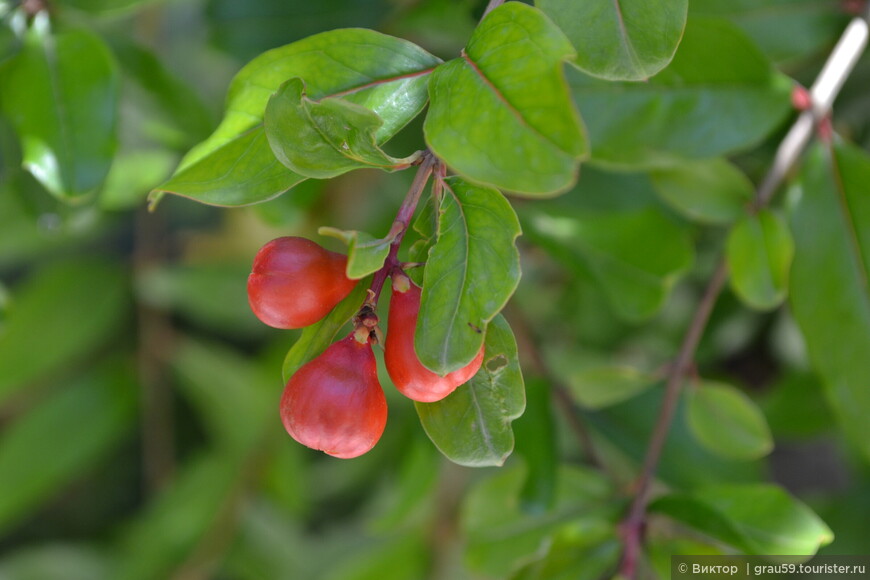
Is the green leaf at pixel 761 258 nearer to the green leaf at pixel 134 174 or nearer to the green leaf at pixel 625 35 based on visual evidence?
the green leaf at pixel 625 35

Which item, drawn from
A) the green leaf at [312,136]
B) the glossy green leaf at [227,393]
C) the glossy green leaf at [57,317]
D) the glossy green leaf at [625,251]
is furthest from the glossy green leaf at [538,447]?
the glossy green leaf at [57,317]

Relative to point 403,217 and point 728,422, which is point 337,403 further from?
point 728,422

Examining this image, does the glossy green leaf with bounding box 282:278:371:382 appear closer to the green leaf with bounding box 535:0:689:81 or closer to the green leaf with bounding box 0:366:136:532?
the green leaf with bounding box 535:0:689:81

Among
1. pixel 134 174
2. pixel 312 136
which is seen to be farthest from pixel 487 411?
pixel 134 174

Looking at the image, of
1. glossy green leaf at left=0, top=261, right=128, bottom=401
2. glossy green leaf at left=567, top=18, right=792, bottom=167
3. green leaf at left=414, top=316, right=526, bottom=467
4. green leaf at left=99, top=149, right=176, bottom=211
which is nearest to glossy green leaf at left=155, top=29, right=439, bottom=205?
green leaf at left=414, top=316, right=526, bottom=467

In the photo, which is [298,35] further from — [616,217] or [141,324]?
[141,324]

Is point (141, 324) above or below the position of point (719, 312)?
below

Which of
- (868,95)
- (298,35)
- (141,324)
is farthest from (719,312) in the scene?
(141,324)
